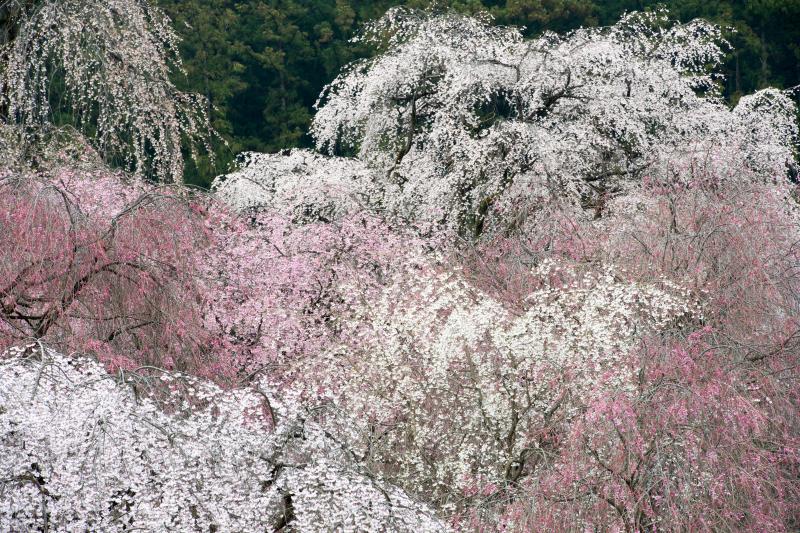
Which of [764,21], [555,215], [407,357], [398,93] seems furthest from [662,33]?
[764,21]

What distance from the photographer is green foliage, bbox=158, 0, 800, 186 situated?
80.8 feet

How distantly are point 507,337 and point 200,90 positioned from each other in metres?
18.3

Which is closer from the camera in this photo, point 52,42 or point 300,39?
point 52,42

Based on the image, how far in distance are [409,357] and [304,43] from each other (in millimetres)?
18626

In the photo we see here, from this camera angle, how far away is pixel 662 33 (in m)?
15.9

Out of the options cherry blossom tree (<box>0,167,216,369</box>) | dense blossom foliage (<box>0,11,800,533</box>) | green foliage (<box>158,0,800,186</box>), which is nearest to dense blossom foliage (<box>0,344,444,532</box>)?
dense blossom foliage (<box>0,11,800,533</box>)

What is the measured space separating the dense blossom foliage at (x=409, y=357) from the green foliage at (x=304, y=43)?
1240 cm

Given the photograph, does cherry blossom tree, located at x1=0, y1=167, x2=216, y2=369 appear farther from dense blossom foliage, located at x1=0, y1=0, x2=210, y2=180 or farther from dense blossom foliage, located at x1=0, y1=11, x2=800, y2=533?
dense blossom foliage, located at x1=0, y1=0, x2=210, y2=180

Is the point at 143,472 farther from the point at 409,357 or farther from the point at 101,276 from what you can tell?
the point at 409,357

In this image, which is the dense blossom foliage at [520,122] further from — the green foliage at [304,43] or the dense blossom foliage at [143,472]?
the green foliage at [304,43]

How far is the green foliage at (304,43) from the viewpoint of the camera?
80.8 feet

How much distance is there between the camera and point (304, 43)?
25656 millimetres

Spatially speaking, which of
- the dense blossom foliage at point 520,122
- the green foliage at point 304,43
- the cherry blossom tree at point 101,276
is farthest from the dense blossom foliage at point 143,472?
the green foliage at point 304,43

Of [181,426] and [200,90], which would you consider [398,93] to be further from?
[200,90]
